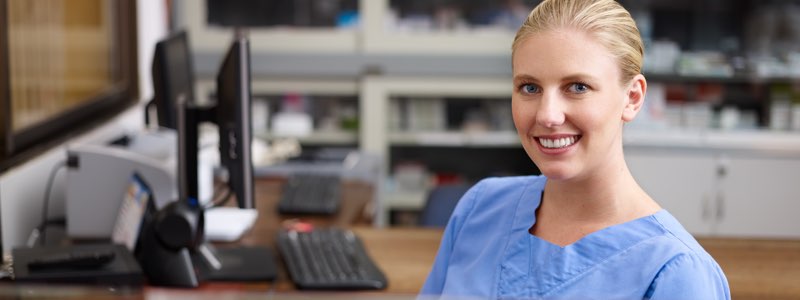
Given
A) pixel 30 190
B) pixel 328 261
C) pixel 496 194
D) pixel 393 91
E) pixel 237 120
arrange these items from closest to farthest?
pixel 496 194, pixel 237 120, pixel 328 261, pixel 30 190, pixel 393 91

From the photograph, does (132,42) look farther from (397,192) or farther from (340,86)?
(397,192)

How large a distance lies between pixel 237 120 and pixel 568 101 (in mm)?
859

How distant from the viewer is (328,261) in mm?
2250

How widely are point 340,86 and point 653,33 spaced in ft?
5.03

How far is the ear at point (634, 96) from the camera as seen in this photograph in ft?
4.49

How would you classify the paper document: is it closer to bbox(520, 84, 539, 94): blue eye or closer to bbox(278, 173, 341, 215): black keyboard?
bbox(278, 173, 341, 215): black keyboard

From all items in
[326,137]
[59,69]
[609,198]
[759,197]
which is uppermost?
[609,198]

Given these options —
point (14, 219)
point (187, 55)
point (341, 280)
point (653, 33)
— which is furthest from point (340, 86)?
point (341, 280)

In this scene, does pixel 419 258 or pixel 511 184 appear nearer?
pixel 511 184

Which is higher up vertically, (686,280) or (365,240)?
(686,280)

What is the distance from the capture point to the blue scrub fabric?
50.6 inches

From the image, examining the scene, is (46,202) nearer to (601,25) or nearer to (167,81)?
(167,81)

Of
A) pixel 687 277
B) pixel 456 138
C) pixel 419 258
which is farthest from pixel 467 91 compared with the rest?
pixel 687 277

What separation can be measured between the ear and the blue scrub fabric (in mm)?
139
